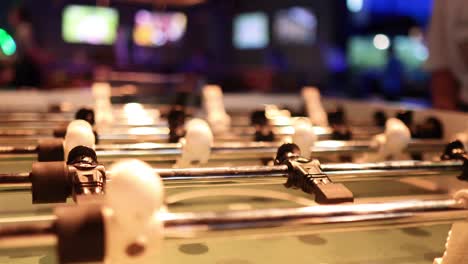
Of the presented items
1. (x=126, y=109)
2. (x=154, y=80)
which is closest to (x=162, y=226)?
(x=126, y=109)

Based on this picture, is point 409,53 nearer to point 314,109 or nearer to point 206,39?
point 206,39

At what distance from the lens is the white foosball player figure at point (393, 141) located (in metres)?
1.33

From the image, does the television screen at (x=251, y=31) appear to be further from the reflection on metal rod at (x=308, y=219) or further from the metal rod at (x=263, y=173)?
the reflection on metal rod at (x=308, y=219)

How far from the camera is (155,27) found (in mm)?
10961

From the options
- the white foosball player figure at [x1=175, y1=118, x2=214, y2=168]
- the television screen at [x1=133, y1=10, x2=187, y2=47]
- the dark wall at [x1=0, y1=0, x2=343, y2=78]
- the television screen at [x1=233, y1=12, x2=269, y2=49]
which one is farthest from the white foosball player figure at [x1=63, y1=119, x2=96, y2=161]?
the television screen at [x1=133, y1=10, x2=187, y2=47]

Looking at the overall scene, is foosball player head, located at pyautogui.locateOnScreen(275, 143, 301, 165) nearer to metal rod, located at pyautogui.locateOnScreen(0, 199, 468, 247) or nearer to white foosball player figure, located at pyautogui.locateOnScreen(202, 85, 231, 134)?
metal rod, located at pyautogui.locateOnScreen(0, 199, 468, 247)

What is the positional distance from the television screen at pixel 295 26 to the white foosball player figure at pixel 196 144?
9235 mm

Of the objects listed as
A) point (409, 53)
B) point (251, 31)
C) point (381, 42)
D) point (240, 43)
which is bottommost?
point (409, 53)

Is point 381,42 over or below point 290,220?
over

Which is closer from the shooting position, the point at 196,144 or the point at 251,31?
the point at 196,144

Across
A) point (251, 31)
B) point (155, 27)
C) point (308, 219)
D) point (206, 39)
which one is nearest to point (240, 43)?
point (251, 31)

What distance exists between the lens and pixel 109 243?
556 mm

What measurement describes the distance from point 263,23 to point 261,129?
9.43 meters

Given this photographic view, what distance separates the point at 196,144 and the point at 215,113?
862 mm
